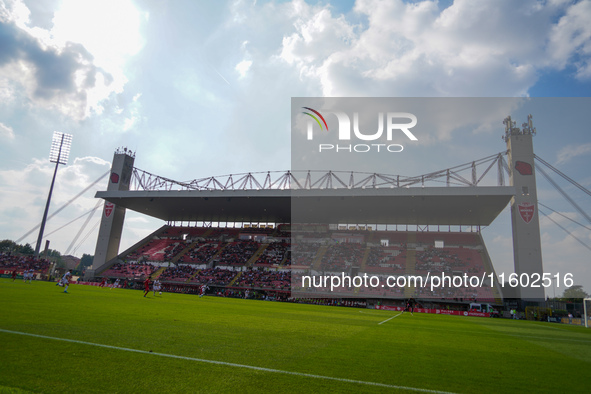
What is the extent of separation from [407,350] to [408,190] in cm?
3319

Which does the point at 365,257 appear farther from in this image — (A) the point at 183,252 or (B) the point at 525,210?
(A) the point at 183,252

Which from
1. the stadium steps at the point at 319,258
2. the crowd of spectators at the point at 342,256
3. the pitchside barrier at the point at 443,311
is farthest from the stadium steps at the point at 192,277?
the pitchside barrier at the point at 443,311

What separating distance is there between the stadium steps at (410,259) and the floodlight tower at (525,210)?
1068cm

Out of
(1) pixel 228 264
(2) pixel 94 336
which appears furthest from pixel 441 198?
(2) pixel 94 336

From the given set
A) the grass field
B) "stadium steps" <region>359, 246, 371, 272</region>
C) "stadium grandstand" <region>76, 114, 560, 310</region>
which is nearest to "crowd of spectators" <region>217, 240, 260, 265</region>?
"stadium grandstand" <region>76, 114, 560, 310</region>

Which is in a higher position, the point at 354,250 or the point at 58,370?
the point at 354,250

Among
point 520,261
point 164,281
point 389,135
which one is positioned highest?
point 389,135

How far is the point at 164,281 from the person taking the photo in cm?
4588

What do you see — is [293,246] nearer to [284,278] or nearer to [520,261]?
[284,278]

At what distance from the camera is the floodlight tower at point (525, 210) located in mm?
36750

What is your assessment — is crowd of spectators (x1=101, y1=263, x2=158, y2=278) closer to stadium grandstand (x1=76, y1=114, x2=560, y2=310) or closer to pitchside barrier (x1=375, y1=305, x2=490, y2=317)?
stadium grandstand (x1=76, y1=114, x2=560, y2=310)

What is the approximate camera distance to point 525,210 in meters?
38.5

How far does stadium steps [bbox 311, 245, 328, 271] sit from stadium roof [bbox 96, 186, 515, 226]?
508 centimetres

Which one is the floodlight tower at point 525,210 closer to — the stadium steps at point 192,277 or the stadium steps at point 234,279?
the stadium steps at point 234,279
